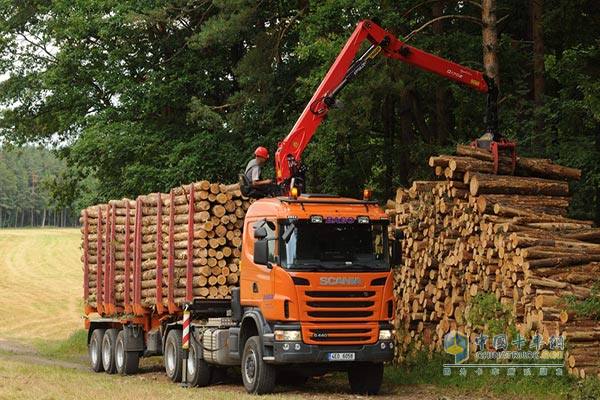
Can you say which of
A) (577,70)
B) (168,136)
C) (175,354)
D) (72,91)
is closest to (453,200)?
(577,70)

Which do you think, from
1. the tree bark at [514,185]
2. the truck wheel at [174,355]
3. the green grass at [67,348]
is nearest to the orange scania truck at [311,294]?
the truck wheel at [174,355]

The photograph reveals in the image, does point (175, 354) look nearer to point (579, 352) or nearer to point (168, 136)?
point (579, 352)

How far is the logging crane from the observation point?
20.0 metres

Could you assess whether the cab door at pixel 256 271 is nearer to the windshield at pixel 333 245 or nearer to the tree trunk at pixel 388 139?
the windshield at pixel 333 245

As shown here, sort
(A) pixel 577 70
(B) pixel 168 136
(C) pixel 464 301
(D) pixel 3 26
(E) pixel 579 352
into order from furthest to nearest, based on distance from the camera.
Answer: (D) pixel 3 26 → (B) pixel 168 136 → (A) pixel 577 70 → (C) pixel 464 301 → (E) pixel 579 352

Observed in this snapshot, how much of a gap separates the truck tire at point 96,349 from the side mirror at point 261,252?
9.09m

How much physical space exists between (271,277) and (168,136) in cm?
1771

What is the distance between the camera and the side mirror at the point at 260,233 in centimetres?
1705

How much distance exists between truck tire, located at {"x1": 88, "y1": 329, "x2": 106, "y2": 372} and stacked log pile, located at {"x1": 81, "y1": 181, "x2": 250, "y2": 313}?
718mm

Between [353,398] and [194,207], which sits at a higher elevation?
[194,207]

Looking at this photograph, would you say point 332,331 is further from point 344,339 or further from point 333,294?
point 333,294

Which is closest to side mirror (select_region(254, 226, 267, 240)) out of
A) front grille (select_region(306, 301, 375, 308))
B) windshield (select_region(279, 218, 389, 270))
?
windshield (select_region(279, 218, 389, 270))

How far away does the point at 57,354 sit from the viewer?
99.4 feet

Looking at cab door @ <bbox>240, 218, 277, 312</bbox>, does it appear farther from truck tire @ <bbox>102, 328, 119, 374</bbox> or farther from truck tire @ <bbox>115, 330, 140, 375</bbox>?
truck tire @ <bbox>102, 328, 119, 374</bbox>
